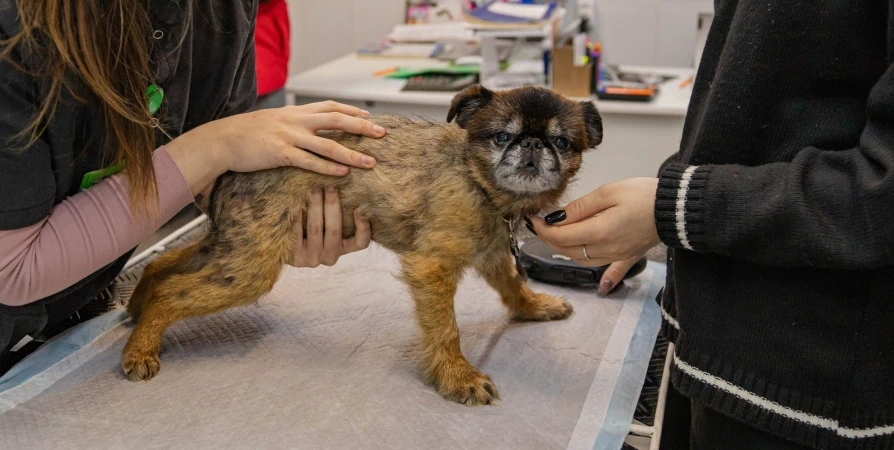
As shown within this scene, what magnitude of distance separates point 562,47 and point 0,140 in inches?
93.3

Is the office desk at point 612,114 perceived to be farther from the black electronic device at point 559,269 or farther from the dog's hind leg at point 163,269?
the dog's hind leg at point 163,269

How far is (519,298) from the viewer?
1.65 metres

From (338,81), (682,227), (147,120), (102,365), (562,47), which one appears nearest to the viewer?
(682,227)

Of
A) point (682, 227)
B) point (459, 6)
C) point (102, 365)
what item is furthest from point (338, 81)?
point (682, 227)

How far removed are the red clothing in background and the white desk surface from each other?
30 centimetres

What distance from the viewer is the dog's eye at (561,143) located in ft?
4.72

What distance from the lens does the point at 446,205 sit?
1489mm

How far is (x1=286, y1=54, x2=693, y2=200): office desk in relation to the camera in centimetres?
294

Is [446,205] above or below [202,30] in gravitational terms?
below

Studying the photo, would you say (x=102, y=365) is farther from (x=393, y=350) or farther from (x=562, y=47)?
(x=562, y=47)

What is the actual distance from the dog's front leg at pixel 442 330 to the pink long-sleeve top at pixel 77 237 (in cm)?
47

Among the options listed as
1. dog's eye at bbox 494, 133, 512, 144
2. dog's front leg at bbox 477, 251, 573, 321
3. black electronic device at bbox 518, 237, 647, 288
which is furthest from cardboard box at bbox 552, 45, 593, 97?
dog's eye at bbox 494, 133, 512, 144

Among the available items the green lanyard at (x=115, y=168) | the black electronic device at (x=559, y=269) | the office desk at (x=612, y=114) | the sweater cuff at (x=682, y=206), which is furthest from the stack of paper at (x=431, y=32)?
the sweater cuff at (x=682, y=206)

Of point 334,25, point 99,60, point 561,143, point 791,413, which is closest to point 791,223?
point 791,413
